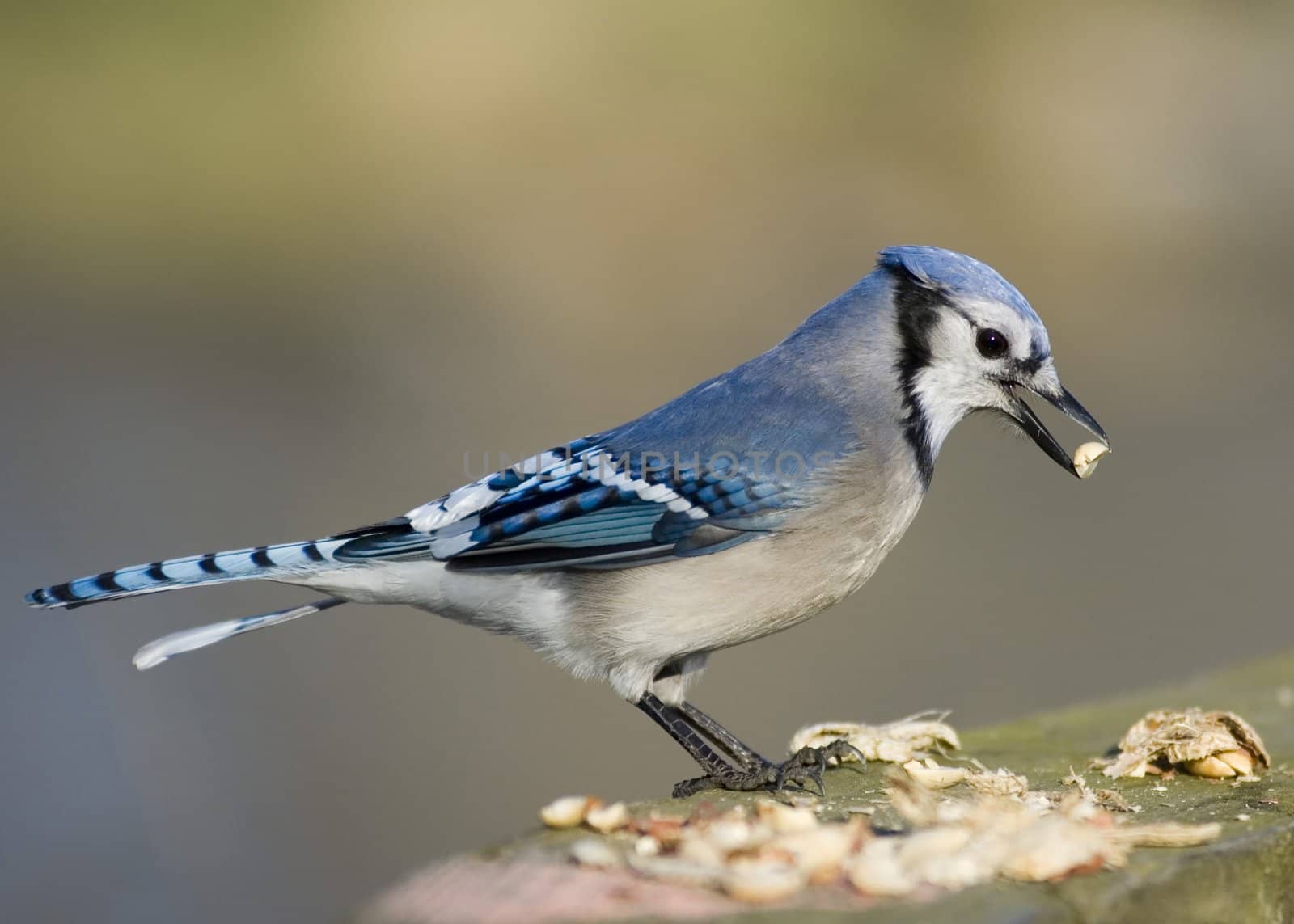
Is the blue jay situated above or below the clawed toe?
above

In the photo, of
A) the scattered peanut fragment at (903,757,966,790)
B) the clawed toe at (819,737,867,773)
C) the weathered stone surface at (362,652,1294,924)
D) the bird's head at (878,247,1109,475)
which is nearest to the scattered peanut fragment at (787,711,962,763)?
the clawed toe at (819,737,867,773)

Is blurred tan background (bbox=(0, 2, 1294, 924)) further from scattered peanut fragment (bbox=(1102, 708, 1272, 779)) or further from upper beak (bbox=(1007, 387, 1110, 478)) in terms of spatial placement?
scattered peanut fragment (bbox=(1102, 708, 1272, 779))

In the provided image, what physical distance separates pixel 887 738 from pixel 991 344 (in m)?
0.86

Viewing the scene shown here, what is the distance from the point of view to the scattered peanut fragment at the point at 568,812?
2154 millimetres

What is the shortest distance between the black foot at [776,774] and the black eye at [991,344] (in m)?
0.88

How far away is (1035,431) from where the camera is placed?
310 centimetres

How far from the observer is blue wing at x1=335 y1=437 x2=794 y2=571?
116 inches

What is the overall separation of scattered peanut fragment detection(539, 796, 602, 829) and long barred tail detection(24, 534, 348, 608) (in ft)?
3.08

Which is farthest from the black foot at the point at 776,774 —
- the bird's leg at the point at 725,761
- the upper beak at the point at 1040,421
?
the upper beak at the point at 1040,421

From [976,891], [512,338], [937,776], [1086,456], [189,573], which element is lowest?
[976,891]

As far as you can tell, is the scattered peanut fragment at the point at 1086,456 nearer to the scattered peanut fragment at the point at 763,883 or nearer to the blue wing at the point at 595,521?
the blue wing at the point at 595,521

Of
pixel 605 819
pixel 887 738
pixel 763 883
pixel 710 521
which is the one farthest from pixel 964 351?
pixel 763 883

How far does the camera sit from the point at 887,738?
2906mm

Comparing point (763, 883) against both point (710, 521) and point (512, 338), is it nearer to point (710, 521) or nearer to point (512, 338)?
point (710, 521)
